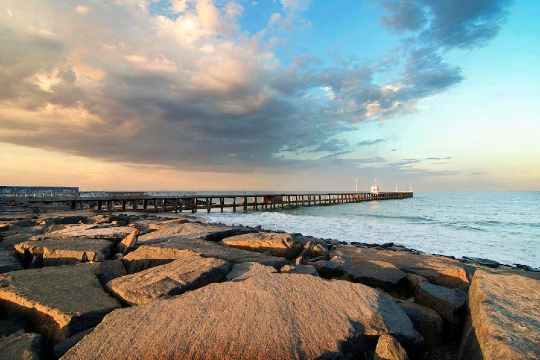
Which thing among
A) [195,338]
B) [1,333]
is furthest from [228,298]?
[1,333]

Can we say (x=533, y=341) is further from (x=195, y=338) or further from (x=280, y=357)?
(x=195, y=338)

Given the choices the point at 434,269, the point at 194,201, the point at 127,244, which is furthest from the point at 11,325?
the point at 194,201

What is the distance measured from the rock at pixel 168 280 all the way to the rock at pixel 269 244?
2147 millimetres

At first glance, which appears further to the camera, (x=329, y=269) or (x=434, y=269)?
(x=434, y=269)

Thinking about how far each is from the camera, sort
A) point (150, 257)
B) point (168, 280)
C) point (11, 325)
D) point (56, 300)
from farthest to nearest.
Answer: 1. point (150, 257)
2. point (168, 280)
3. point (56, 300)
4. point (11, 325)

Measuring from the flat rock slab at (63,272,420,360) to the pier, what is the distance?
76.9 ft

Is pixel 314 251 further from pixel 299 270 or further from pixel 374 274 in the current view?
pixel 299 270

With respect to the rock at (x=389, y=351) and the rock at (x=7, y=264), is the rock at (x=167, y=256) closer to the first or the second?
the rock at (x=7, y=264)

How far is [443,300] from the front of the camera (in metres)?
3.18

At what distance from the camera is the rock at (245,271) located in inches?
134

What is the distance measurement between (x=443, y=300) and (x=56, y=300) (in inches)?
156

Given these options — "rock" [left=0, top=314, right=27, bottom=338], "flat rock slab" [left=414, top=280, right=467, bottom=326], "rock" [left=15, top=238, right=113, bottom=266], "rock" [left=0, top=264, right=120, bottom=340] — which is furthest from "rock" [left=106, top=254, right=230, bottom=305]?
"flat rock slab" [left=414, top=280, right=467, bottom=326]

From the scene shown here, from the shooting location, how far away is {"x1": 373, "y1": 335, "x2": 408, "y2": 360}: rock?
1899mm

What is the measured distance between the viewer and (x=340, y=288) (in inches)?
117
